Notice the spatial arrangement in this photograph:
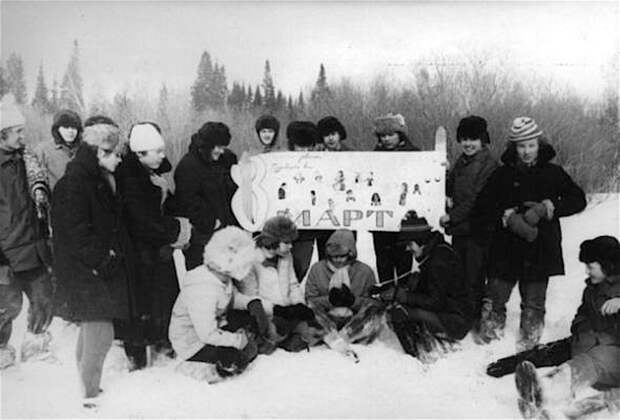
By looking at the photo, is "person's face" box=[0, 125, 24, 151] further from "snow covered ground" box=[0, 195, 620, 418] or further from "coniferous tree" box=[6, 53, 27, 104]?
"snow covered ground" box=[0, 195, 620, 418]

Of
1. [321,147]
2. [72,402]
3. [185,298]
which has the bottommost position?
[72,402]

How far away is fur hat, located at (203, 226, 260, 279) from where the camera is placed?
13.4 feet

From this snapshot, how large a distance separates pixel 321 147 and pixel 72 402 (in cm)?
201

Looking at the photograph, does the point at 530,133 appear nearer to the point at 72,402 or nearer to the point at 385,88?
the point at 385,88

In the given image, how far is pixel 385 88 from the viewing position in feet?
13.8

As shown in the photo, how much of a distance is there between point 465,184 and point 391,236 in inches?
19.8

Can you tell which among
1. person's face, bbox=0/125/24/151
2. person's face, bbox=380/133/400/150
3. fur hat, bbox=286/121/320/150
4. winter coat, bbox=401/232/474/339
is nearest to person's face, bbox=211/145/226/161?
fur hat, bbox=286/121/320/150

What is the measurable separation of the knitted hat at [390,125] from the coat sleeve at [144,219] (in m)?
1.25

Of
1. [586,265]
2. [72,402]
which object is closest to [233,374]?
[72,402]

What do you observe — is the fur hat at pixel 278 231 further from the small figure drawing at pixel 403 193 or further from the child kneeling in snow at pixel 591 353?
the child kneeling in snow at pixel 591 353

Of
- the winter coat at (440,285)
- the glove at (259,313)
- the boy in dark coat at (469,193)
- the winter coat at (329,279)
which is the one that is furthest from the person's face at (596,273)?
the glove at (259,313)

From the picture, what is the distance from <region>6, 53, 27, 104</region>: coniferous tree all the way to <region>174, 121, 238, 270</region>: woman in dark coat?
101 cm

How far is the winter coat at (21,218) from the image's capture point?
168 inches

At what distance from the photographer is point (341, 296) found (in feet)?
13.8
